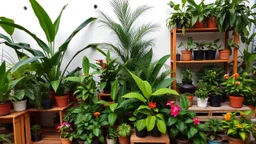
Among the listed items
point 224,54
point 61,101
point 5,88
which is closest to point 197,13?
point 224,54

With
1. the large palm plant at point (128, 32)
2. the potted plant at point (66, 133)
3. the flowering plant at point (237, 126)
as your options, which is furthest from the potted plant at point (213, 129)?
the potted plant at point (66, 133)

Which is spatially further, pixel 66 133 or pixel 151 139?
pixel 66 133

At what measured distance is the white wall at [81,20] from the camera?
2713 millimetres

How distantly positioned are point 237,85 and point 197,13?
107 cm

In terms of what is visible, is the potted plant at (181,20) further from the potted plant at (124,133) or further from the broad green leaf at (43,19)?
the broad green leaf at (43,19)

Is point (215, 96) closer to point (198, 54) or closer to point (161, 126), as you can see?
point (198, 54)

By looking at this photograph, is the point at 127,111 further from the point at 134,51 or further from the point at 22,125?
the point at 22,125

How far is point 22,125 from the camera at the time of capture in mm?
2133

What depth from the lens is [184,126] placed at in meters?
1.89

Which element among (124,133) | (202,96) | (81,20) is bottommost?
(124,133)

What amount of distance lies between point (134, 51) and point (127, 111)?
899 mm

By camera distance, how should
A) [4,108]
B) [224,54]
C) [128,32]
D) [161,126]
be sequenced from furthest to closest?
[128,32] → [224,54] → [4,108] → [161,126]

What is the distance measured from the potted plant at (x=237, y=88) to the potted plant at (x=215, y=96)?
4.2 inches

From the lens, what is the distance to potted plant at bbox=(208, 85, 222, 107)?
2197mm
